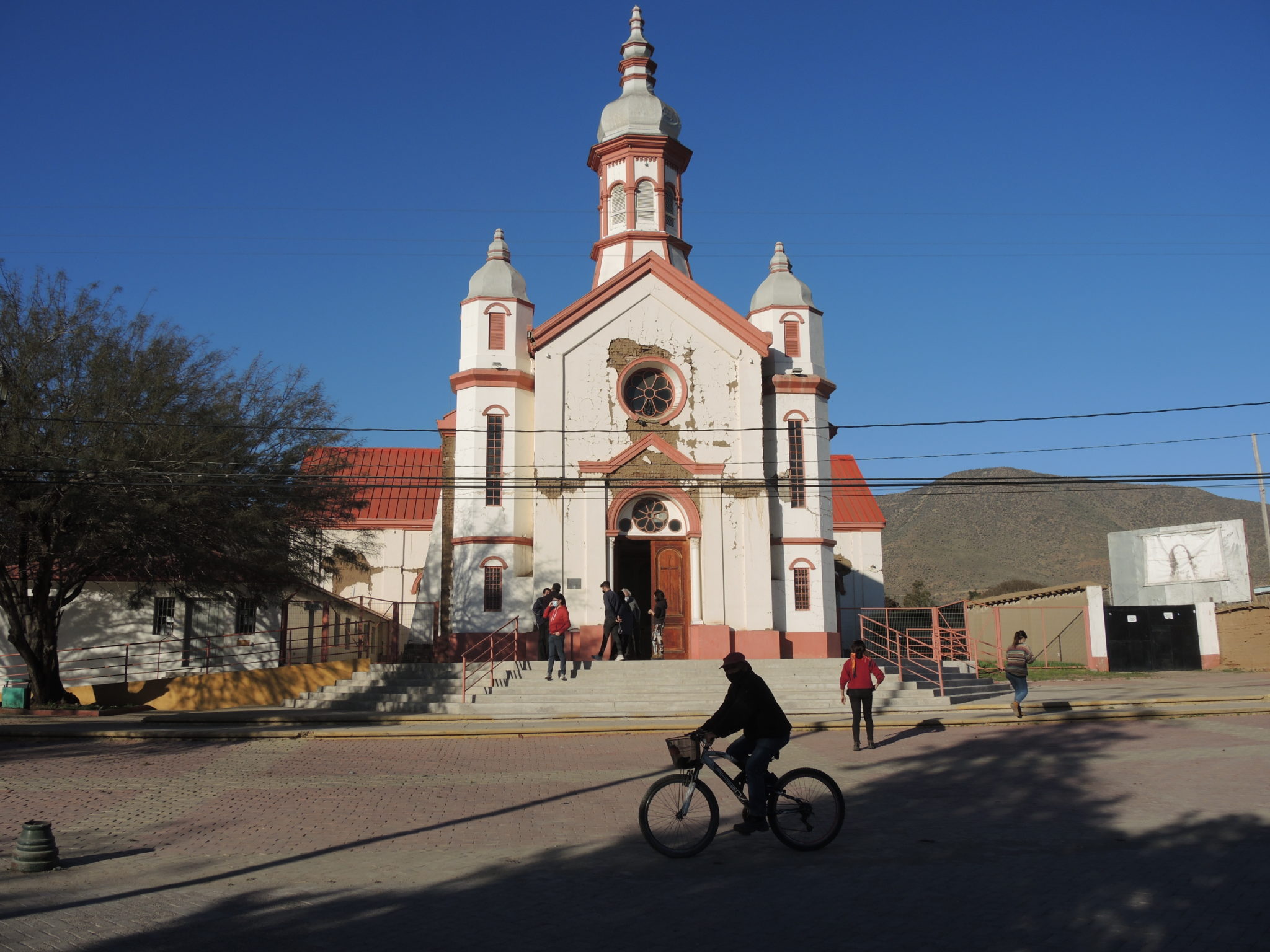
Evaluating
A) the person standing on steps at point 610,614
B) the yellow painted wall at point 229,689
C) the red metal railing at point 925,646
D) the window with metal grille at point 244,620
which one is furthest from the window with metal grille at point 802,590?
the window with metal grille at point 244,620

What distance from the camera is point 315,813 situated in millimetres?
10500

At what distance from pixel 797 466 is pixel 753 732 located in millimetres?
19578

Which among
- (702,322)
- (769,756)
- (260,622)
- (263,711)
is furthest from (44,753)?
(702,322)

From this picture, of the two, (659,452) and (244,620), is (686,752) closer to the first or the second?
(659,452)

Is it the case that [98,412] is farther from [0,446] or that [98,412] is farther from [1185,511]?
[1185,511]

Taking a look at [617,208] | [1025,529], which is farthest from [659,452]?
[1025,529]

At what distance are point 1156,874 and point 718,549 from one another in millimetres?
18566

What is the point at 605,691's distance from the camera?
2066cm

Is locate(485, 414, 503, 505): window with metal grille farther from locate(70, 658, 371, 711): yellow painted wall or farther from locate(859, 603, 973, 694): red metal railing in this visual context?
locate(859, 603, 973, 694): red metal railing

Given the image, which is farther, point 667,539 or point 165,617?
point 165,617

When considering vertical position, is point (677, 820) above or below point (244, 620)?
below

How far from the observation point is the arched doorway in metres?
26.3

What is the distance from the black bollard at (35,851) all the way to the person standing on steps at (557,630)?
12810mm

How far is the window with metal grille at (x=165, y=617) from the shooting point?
27.1m
